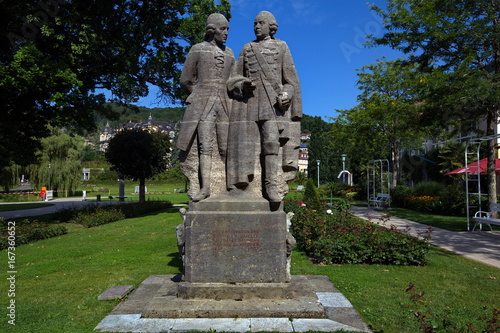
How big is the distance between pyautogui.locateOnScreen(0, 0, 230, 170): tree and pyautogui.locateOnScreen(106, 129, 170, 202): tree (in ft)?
15.1

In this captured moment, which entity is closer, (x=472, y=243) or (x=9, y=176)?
(x=472, y=243)

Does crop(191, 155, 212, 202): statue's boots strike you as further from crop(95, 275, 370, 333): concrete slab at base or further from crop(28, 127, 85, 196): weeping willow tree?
crop(28, 127, 85, 196): weeping willow tree

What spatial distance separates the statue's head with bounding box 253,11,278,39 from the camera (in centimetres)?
536

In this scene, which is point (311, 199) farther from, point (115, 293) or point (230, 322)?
point (230, 322)

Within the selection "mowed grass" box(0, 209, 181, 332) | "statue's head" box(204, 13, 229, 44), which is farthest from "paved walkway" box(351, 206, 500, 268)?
"mowed grass" box(0, 209, 181, 332)

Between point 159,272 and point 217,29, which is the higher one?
point 217,29

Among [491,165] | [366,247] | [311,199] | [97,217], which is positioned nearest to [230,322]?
[366,247]

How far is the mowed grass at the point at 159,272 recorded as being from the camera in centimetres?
456

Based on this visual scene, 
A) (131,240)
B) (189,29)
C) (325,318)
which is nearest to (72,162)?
(189,29)

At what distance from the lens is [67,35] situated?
1387cm

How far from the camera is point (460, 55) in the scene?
14477mm

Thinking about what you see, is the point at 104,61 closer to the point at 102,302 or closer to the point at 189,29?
the point at 189,29

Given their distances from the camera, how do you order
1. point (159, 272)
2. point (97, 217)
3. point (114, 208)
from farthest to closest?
point (114, 208) < point (97, 217) < point (159, 272)

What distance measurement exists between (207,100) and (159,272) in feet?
12.0
